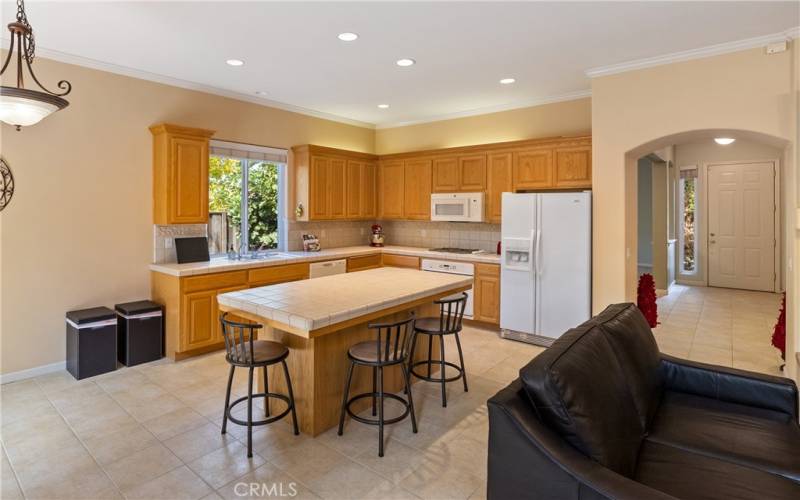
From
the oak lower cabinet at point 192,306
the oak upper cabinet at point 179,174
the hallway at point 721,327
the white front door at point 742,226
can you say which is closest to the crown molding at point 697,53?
the hallway at point 721,327

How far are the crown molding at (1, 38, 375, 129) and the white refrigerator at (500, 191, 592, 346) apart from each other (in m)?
3.01

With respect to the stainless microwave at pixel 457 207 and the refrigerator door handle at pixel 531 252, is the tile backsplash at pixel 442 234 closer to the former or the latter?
the stainless microwave at pixel 457 207

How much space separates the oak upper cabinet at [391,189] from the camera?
256 inches

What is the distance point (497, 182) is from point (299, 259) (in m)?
2.60

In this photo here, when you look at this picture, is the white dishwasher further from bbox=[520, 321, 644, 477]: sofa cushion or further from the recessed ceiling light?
bbox=[520, 321, 644, 477]: sofa cushion

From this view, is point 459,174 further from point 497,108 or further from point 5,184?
point 5,184

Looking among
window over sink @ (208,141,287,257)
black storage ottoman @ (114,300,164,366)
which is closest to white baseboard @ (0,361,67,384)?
black storage ottoman @ (114,300,164,366)

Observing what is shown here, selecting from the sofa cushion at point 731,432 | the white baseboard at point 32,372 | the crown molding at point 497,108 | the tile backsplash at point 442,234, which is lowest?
the white baseboard at point 32,372

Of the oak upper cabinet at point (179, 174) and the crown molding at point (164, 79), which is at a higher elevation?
the crown molding at point (164, 79)

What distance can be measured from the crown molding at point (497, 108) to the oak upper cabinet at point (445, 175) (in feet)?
2.39

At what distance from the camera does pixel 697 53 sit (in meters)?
3.79

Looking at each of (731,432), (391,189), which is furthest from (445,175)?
(731,432)

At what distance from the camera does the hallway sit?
4441mm

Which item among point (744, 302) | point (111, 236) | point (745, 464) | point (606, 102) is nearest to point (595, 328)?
point (745, 464)
